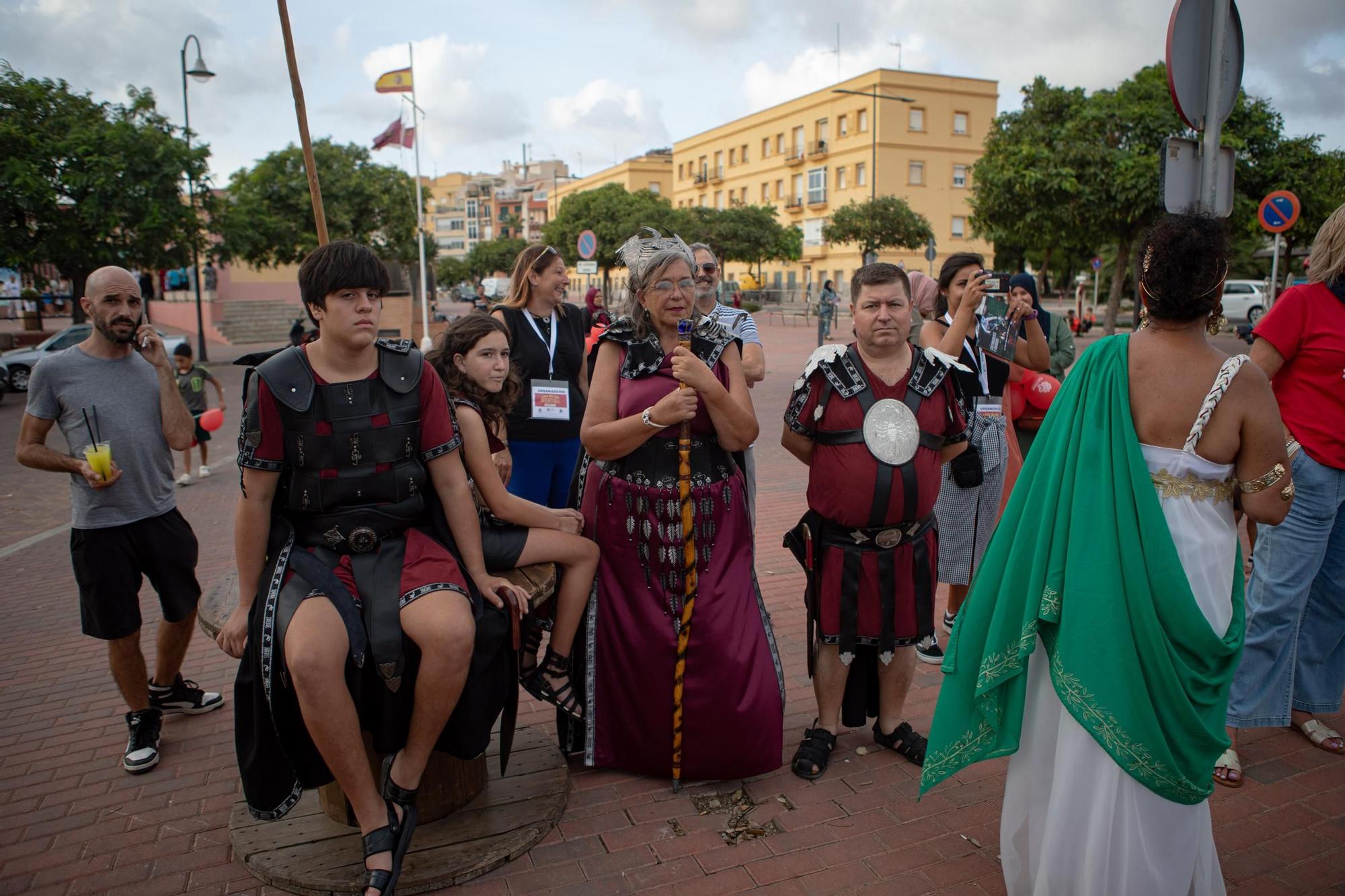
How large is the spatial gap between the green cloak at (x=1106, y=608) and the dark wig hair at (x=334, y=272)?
2.18 metres

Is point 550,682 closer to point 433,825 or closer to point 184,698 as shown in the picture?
point 433,825

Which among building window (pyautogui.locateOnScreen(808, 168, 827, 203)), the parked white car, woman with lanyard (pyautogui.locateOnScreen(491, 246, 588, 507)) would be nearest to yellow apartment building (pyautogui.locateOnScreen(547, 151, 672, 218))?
building window (pyautogui.locateOnScreen(808, 168, 827, 203))

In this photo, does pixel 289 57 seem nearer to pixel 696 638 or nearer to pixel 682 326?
pixel 682 326

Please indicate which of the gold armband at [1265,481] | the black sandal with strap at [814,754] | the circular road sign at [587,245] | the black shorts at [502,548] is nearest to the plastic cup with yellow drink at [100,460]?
the black shorts at [502,548]

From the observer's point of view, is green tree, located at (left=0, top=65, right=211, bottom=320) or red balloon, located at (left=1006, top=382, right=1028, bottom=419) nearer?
red balloon, located at (left=1006, top=382, right=1028, bottom=419)

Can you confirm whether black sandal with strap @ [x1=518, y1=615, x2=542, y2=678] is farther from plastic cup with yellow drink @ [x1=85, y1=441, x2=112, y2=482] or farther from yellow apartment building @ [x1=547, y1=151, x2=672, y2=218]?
yellow apartment building @ [x1=547, y1=151, x2=672, y2=218]

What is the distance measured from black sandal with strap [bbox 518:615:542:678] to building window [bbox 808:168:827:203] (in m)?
54.4

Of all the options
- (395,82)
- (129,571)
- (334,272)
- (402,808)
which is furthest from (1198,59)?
(395,82)

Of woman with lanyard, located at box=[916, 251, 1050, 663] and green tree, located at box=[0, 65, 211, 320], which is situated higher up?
green tree, located at box=[0, 65, 211, 320]

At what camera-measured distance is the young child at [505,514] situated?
10.6 feet

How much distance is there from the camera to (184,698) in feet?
13.6

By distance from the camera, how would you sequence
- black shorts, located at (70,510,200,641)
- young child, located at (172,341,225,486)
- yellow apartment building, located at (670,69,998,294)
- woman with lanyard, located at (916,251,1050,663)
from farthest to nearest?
yellow apartment building, located at (670,69,998,294) < young child, located at (172,341,225,486) < woman with lanyard, located at (916,251,1050,663) < black shorts, located at (70,510,200,641)

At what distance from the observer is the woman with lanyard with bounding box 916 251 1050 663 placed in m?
4.25

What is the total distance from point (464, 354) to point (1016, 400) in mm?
2863
